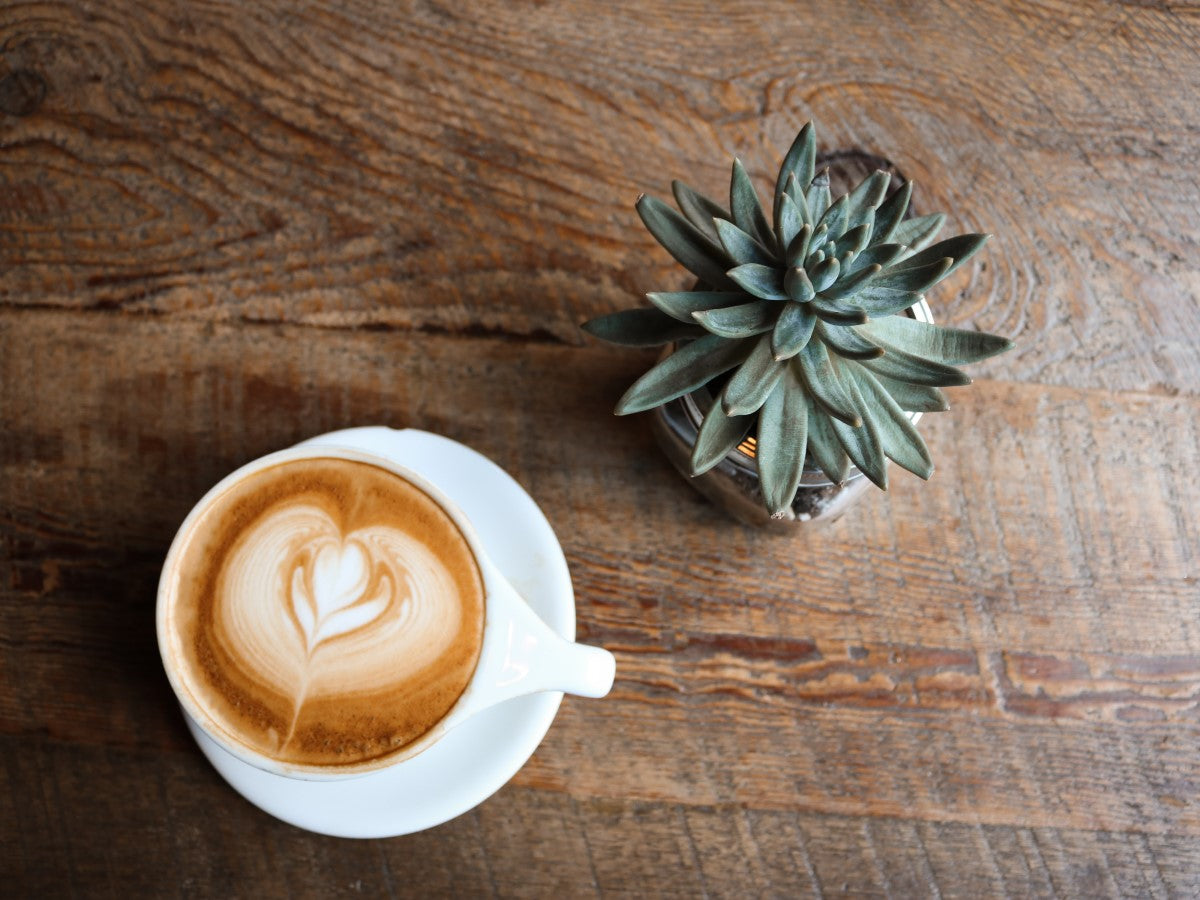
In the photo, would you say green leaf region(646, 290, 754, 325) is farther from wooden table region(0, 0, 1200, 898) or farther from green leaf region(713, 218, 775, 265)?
wooden table region(0, 0, 1200, 898)

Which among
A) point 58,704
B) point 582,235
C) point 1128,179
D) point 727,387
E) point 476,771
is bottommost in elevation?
point 58,704

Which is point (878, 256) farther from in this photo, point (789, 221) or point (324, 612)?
point (324, 612)

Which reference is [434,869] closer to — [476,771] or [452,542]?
[476,771]

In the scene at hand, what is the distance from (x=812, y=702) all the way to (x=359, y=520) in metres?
0.46

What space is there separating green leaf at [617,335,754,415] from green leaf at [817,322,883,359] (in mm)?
54

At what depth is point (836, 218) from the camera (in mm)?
660

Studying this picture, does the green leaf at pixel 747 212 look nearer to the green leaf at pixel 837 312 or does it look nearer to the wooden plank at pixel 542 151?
the green leaf at pixel 837 312

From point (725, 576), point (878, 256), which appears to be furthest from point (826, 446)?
point (725, 576)

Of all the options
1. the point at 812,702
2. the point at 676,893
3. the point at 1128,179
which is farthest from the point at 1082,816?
the point at 1128,179

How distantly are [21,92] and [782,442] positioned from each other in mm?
843

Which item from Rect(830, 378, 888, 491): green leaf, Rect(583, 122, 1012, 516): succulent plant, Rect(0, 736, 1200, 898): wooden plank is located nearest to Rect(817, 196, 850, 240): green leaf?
Rect(583, 122, 1012, 516): succulent plant

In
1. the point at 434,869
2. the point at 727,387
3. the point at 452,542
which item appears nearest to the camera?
the point at 727,387

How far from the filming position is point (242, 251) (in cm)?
94

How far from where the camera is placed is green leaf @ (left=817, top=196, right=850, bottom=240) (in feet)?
2.15
